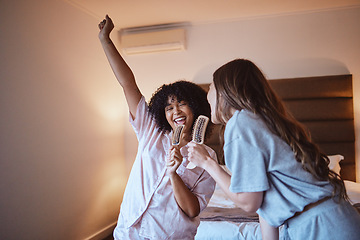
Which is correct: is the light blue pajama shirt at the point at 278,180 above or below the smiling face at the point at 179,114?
below

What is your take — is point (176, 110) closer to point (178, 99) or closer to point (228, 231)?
point (178, 99)

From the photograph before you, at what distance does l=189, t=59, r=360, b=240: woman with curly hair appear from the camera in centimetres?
89

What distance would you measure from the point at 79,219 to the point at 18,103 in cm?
136

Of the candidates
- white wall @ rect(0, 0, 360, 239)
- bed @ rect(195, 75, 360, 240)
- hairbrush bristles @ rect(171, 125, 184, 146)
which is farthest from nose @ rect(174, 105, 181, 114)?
bed @ rect(195, 75, 360, 240)

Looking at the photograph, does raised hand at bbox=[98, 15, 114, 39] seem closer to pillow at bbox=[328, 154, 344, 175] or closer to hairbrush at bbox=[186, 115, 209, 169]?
hairbrush at bbox=[186, 115, 209, 169]

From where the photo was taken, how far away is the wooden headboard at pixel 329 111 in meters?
3.27

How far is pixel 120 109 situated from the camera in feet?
13.0

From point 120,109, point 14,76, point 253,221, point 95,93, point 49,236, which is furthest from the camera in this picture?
point 120,109

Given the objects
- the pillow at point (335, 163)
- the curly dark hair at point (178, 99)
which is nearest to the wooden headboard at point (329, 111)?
the pillow at point (335, 163)

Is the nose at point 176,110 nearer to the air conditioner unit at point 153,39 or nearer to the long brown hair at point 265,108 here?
the long brown hair at point 265,108

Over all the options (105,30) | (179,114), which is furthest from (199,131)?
(105,30)

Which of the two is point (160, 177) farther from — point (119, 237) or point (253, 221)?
point (253, 221)

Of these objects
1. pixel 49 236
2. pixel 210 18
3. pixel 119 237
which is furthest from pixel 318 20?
pixel 49 236

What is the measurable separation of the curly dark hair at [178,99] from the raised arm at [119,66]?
129 mm
